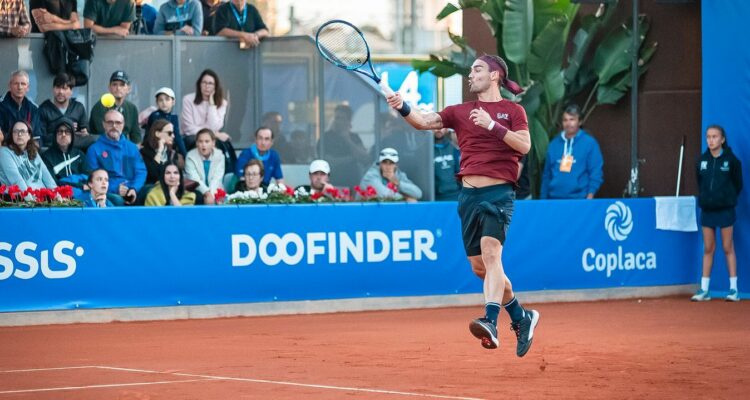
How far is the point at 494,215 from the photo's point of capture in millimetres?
9508

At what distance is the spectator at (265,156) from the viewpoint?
16.0 m

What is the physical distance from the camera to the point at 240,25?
17.8 m

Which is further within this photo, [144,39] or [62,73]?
[144,39]

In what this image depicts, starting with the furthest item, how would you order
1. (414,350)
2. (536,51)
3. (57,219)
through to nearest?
(536,51), (57,219), (414,350)

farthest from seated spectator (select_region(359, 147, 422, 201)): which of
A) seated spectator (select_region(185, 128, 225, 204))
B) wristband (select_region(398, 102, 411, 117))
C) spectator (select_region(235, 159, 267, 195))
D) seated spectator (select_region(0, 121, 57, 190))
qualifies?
wristband (select_region(398, 102, 411, 117))

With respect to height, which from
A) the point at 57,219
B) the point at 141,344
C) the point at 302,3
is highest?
the point at 302,3

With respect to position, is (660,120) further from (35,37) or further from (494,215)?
(494,215)

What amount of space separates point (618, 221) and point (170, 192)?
19.6 ft

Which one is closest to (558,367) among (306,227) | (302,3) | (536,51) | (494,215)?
(494,215)

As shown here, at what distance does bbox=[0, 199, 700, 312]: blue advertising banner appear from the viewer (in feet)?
44.0

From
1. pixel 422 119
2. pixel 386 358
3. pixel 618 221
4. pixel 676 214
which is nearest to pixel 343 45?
pixel 422 119

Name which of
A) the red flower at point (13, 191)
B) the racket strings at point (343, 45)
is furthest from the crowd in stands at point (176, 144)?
the racket strings at point (343, 45)

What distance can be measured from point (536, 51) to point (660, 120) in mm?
2179

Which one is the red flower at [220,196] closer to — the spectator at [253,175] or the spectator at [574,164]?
the spectator at [253,175]
